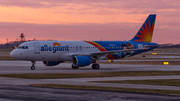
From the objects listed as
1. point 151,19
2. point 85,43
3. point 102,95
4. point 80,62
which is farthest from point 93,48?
point 102,95

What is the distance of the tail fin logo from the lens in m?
53.8

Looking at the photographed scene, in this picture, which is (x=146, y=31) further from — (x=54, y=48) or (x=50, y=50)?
(x=50, y=50)

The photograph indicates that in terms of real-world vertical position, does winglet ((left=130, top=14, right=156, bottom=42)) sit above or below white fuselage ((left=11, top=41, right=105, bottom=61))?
above

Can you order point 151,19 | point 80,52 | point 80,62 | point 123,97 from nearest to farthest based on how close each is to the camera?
point 123,97
point 80,62
point 80,52
point 151,19

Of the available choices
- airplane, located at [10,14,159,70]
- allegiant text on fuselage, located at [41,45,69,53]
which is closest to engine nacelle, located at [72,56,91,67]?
airplane, located at [10,14,159,70]

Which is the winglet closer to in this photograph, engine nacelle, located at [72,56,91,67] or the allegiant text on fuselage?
engine nacelle, located at [72,56,91,67]

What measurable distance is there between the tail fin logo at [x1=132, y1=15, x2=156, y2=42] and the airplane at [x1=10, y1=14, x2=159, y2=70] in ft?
1.86

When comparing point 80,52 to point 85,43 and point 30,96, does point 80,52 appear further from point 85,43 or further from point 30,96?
point 30,96

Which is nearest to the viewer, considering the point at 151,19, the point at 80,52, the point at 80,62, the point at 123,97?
the point at 123,97

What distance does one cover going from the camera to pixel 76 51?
153 ft

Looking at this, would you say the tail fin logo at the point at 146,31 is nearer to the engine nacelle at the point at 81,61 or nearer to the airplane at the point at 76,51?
the airplane at the point at 76,51

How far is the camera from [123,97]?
55.7 ft

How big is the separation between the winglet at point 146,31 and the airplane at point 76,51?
1.87ft

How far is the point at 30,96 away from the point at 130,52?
3432 cm
